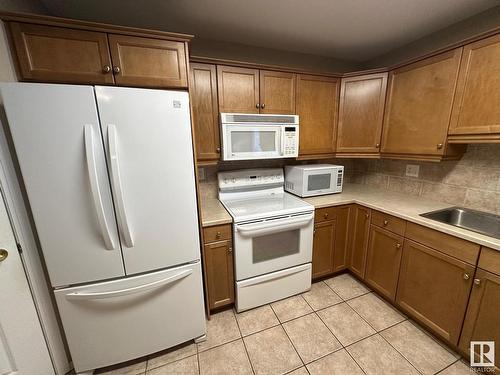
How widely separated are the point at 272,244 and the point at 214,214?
581 millimetres

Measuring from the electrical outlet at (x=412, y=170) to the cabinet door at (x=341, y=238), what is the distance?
2.54ft

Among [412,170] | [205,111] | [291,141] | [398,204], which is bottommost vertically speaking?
[398,204]

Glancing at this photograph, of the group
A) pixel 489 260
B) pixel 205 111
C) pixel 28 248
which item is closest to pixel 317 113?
pixel 205 111

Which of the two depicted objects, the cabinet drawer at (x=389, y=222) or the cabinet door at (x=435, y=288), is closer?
the cabinet door at (x=435, y=288)

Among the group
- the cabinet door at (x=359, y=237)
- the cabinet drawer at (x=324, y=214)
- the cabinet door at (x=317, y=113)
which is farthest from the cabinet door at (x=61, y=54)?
the cabinet door at (x=359, y=237)

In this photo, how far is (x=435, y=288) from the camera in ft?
4.86

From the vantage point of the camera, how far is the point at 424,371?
4.40ft

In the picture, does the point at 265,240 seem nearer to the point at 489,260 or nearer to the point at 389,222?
the point at 389,222

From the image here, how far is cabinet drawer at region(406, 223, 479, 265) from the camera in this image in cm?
127

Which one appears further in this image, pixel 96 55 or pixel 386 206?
pixel 386 206

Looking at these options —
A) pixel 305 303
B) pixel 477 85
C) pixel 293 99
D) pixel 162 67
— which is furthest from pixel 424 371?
pixel 162 67

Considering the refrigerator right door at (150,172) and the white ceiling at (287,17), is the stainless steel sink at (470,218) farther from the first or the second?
the refrigerator right door at (150,172)

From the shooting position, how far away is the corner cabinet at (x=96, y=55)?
3.44ft

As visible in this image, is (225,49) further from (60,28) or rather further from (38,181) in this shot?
(38,181)
